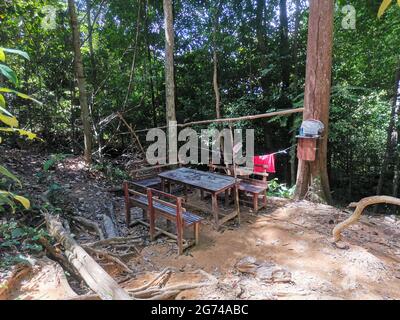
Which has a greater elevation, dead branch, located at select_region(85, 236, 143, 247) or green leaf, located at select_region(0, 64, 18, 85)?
green leaf, located at select_region(0, 64, 18, 85)

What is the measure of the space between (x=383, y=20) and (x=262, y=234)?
6231 millimetres

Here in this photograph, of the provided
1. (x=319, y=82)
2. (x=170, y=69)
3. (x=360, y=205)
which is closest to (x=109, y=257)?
(x=360, y=205)

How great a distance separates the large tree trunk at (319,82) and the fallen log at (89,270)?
12.4ft

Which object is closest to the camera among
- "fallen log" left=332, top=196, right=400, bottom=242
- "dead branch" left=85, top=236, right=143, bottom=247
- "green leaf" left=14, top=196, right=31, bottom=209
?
"green leaf" left=14, top=196, right=31, bottom=209

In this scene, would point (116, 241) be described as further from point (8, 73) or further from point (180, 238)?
point (8, 73)

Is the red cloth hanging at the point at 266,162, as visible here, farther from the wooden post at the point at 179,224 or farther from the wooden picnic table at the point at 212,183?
the wooden post at the point at 179,224

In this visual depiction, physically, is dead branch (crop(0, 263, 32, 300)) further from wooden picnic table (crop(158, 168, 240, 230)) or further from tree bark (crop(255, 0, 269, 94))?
tree bark (crop(255, 0, 269, 94))

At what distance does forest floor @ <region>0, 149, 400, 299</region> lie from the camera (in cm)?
251

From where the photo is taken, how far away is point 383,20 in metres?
6.55

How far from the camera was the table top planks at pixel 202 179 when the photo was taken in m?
4.21

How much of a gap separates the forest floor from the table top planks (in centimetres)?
69

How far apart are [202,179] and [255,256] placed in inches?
63.1

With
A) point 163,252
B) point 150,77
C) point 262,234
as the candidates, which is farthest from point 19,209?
point 150,77

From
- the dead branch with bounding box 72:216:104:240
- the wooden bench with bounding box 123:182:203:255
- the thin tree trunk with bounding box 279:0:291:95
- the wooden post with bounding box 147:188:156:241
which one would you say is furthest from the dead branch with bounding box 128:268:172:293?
the thin tree trunk with bounding box 279:0:291:95
